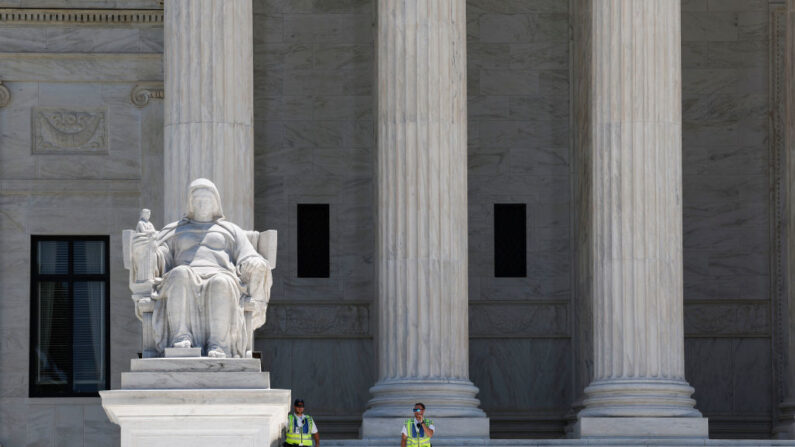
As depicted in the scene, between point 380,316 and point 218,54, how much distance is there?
731 cm

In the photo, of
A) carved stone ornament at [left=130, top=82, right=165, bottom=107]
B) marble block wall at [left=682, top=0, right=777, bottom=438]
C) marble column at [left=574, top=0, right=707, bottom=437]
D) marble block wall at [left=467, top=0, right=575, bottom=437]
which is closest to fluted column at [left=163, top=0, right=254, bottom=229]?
marble column at [left=574, top=0, right=707, bottom=437]

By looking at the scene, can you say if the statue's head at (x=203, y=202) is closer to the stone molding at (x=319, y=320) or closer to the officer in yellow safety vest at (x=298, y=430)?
the officer in yellow safety vest at (x=298, y=430)

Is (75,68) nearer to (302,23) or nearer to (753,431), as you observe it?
(302,23)

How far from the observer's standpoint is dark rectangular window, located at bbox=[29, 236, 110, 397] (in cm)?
5891

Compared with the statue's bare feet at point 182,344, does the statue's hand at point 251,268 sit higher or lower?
higher

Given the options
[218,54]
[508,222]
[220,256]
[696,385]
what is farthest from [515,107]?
[220,256]

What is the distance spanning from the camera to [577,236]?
191 feet

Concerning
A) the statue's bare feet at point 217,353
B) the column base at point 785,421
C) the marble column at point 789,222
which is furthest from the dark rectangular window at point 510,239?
the statue's bare feet at point 217,353

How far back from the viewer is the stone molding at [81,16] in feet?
197

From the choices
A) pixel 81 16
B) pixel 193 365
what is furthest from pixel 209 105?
pixel 193 365

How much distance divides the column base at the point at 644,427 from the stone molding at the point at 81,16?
1888 centimetres

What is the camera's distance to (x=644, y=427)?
49.2 meters

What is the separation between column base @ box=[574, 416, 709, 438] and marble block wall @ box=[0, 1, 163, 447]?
1506cm

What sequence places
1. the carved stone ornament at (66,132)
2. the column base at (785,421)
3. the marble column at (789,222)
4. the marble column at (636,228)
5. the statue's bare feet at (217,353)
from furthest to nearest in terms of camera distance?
Result: 1. the carved stone ornament at (66,132)
2. the marble column at (789,222)
3. the column base at (785,421)
4. the marble column at (636,228)
5. the statue's bare feet at (217,353)
